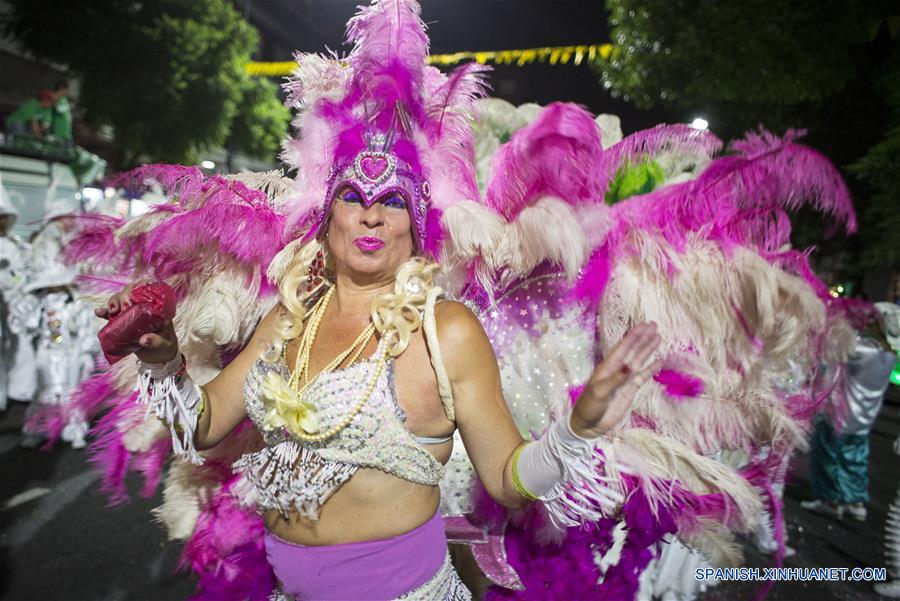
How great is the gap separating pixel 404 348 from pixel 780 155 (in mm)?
1208

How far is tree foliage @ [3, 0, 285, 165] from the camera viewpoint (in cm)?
1312

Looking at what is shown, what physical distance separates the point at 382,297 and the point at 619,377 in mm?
693

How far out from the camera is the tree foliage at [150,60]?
13125 mm

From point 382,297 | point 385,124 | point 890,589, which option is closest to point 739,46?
point 890,589

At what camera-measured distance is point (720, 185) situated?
1790 millimetres

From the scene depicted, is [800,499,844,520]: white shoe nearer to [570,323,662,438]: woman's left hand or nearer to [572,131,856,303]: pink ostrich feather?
[572,131,856,303]: pink ostrich feather

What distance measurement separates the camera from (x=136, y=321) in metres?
1.36

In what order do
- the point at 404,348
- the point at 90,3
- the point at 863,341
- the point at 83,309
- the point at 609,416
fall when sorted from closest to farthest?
the point at 609,416 → the point at 404,348 → the point at 863,341 → the point at 83,309 → the point at 90,3

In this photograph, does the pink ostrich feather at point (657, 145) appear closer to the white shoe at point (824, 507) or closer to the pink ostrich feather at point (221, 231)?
the pink ostrich feather at point (221, 231)

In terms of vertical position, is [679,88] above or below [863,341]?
above

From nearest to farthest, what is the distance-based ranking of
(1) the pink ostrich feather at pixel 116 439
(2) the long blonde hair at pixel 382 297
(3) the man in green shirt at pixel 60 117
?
(2) the long blonde hair at pixel 382 297, (1) the pink ostrich feather at pixel 116 439, (3) the man in green shirt at pixel 60 117

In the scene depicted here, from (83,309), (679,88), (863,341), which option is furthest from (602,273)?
(679,88)

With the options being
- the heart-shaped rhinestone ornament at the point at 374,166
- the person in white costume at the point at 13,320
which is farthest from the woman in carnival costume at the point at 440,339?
the person in white costume at the point at 13,320

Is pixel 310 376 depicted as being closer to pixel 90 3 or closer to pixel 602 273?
pixel 602 273
